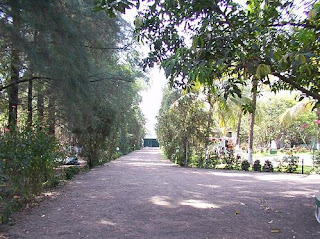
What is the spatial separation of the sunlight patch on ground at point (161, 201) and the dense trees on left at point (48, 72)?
269cm

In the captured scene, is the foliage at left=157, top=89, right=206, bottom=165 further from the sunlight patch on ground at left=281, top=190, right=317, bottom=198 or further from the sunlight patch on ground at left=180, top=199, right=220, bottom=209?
the sunlight patch on ground at left=180, top=199, right=220, bottom=209

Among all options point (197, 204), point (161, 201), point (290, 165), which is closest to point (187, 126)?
point (290, 165)

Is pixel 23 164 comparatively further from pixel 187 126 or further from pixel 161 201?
pixel 187 126

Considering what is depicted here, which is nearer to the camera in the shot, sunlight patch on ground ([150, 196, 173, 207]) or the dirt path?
the dirt path

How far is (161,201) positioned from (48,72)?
13.2ft

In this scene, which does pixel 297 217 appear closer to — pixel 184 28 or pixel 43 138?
pixel 184 28

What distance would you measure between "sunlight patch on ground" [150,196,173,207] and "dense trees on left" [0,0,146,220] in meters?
2.69

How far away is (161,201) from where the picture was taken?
7.26m

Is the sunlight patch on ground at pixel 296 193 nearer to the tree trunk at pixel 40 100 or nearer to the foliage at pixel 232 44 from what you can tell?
the foliage at pixel 232 44

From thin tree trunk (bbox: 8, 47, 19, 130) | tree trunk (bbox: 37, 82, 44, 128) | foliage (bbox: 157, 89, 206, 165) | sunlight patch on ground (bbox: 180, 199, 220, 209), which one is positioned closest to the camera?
sunlight patch on ground (bbox: 180, 199, 220, 209)

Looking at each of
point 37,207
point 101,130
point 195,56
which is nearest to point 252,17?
point 195,56

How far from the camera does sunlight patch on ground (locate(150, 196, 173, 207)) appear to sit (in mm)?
6906

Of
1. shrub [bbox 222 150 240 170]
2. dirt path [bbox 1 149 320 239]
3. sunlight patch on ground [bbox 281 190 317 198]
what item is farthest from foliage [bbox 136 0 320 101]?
shrub [bbox 222 150 240 170]

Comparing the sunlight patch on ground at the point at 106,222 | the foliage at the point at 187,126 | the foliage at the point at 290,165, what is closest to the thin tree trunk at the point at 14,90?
the sunlight patch on ground at the point at 106,222
